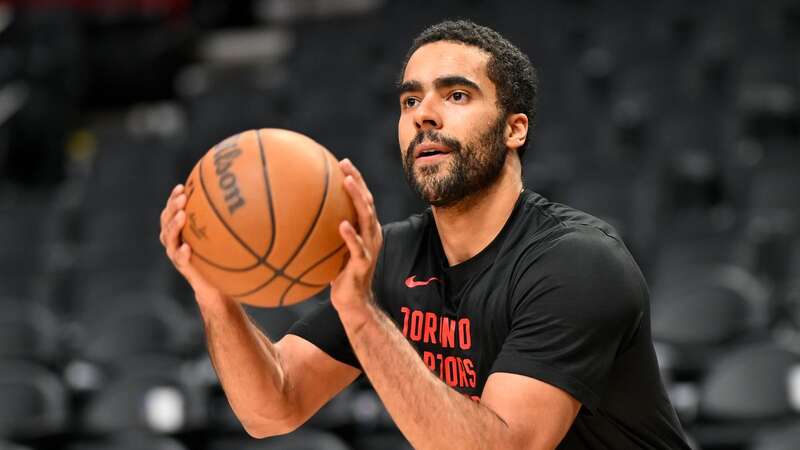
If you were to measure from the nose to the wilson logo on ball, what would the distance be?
438mm

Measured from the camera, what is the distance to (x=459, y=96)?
2.53m

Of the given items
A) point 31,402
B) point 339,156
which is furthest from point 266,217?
point 339,156

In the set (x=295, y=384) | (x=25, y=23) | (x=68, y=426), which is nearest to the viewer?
(x=295, y=384)

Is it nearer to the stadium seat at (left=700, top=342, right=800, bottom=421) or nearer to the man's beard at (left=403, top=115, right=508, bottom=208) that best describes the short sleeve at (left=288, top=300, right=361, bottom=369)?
the man's beard at (left=403, top=115, right=508, bottom=208)

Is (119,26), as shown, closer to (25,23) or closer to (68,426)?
(25,23)

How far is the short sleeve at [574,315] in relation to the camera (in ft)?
7.38

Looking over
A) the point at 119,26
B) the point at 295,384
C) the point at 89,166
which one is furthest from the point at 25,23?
the point at 295,384

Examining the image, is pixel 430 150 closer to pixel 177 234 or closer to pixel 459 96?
pixel 459 96

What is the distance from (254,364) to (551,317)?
751 millimetres

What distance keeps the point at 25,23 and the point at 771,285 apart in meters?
8.04

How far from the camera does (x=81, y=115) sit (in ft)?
35.8

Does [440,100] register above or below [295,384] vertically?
above

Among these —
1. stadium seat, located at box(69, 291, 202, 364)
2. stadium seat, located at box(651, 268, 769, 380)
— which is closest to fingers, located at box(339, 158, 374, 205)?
stadium seat, located at box(651, 268, 769, 380)

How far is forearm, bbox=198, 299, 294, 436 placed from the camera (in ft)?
8.20
